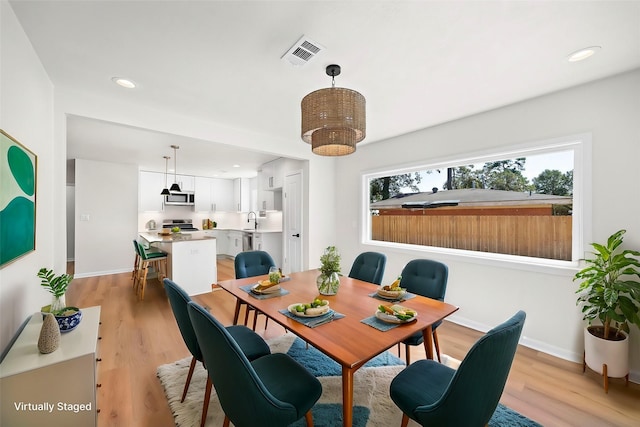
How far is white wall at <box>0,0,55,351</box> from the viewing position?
1.41m

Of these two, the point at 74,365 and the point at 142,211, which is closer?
the point at 74,365

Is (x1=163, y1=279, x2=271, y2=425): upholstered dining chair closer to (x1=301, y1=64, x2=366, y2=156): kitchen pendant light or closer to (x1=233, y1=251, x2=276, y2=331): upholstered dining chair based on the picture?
(x1=233, y1=251, x2=276, y2=331): upholstered dining chair

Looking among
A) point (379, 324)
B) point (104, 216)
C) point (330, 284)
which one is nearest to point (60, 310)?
point (330, 284)

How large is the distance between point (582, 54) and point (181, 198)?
25.8 feet

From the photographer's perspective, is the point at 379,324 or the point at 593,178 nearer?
the point at 379,324

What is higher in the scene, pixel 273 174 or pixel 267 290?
pixel 273 174

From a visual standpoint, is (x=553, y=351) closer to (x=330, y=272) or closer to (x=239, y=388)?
(x=330, y=272)

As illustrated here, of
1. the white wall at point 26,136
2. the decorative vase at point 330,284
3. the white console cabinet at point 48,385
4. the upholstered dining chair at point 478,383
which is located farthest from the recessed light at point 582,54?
the white console cabinet at point 48,385

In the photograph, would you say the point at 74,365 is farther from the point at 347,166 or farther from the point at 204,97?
the point at 347,166

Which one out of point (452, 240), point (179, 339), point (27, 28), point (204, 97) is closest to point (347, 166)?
point (452, 240)

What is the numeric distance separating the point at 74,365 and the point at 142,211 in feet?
21.0

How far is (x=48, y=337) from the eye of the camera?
1395mm

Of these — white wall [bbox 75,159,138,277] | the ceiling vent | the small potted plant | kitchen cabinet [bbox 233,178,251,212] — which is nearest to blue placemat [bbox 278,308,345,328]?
the small potted plant

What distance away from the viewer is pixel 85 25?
5.38ft
